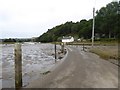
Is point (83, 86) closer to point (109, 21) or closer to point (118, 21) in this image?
point (118, 21)

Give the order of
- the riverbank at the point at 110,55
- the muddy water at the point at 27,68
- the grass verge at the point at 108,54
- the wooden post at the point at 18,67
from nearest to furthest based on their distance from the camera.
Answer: the wooden post at the point at 18,67 < the muddy water at the point at 27,68 < the riverbank at the point at 110,55 < the grass verge at the point at 108,54

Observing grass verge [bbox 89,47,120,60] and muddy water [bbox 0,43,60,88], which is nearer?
muddy water [bbox 0,43,60,88]

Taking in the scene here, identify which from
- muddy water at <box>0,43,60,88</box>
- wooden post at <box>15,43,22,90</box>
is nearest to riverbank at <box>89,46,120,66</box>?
muddy water at <box>0,43,60,88</box>

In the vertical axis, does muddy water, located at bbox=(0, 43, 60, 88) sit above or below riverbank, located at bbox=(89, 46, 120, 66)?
below

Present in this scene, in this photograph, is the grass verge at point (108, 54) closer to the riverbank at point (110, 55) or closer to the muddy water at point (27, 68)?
the riverbank at point (110, 55)

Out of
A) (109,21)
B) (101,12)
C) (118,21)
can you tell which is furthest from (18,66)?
(101,12)

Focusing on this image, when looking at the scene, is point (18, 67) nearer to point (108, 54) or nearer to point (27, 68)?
point (27, 68)

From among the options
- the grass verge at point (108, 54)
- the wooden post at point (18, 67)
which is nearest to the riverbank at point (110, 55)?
the grass verge at point (108, 54)

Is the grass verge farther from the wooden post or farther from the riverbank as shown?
the wooden post

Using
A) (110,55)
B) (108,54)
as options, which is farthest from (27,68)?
(108,54)

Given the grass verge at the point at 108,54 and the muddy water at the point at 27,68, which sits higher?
the grass verge at the point at 108,54

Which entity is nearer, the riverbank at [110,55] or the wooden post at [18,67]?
the wooden post at [18,67]

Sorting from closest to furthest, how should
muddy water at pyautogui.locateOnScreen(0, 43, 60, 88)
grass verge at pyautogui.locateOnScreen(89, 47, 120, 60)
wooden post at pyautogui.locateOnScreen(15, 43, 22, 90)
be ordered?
wooden post at pyautogui.locateOnScreen(15, 43, 22, 90) < muddy water at pyautogui.locateOnScreen(0, 43, 60, 88) < grass verge at pyautogui.locateOnScreen(89, 47, 120, 60)

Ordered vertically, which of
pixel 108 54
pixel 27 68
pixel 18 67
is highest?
pixel 18 67
